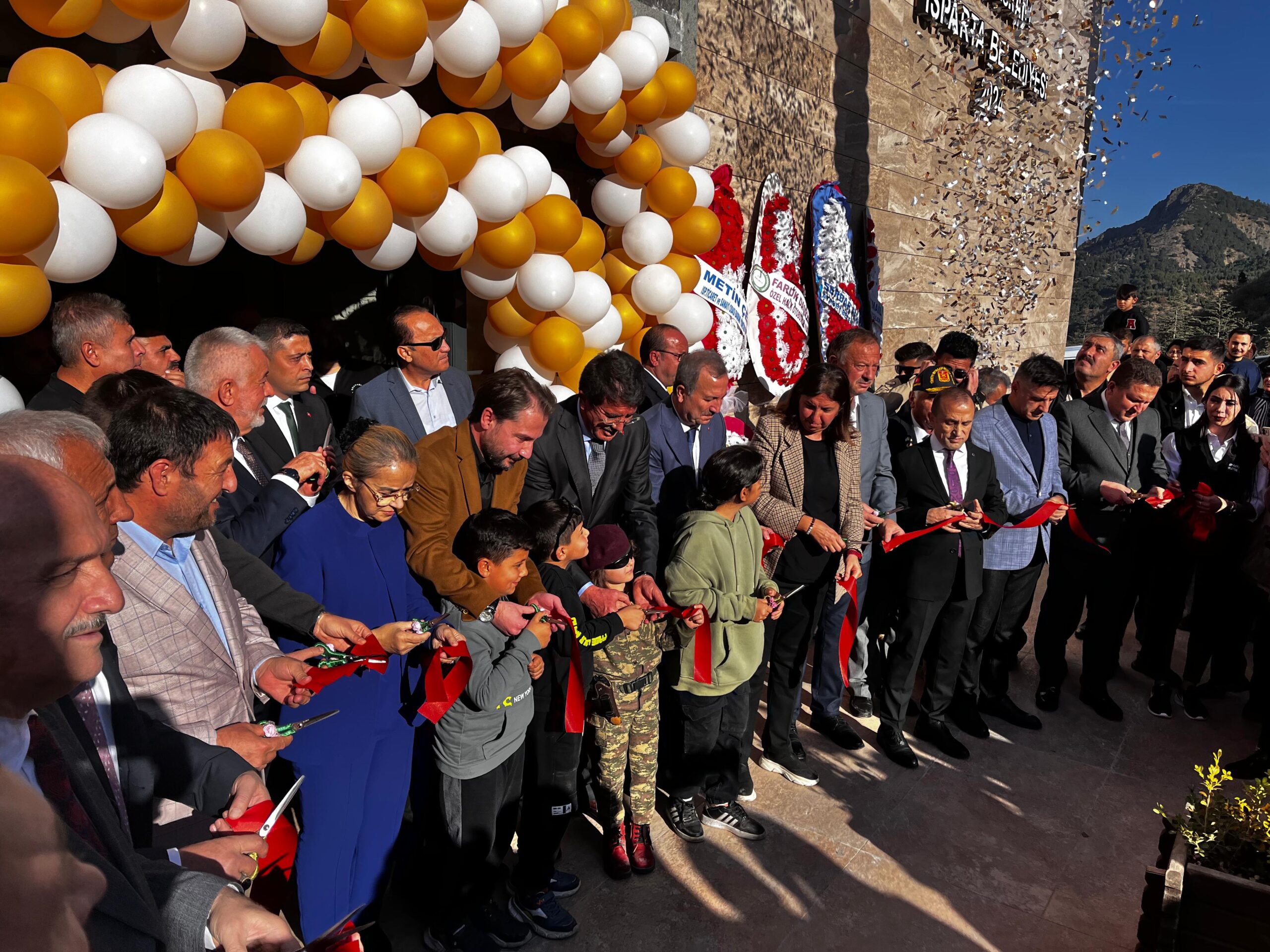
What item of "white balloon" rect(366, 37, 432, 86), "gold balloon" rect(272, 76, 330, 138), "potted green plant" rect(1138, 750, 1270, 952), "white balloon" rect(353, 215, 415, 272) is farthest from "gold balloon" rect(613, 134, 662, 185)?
"potted green plant" rect(1138, 750, 1270, 952)

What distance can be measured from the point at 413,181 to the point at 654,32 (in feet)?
6.32

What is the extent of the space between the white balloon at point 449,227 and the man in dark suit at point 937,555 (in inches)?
92.8

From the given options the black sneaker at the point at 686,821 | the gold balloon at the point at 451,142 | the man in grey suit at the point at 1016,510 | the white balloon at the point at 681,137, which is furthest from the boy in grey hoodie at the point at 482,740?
the white balloon at the point at 681,137

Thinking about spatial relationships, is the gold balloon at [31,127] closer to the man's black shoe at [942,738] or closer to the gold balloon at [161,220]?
the gold balloon at [161,220]

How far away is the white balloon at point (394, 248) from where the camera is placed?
3471 mm

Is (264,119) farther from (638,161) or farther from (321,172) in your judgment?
(638,161)

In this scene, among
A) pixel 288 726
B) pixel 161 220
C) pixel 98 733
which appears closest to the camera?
pixel 98 733

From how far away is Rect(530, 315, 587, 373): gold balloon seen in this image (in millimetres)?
4109

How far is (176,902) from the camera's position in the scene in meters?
1.24

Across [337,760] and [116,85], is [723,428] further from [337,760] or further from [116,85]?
[116,85]

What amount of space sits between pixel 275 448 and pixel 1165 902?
3.34 meters

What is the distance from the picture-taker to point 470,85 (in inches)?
143

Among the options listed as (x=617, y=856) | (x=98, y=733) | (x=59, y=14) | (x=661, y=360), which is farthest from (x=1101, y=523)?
(x=59, y=14)

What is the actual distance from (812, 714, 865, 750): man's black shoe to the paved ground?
5cm
